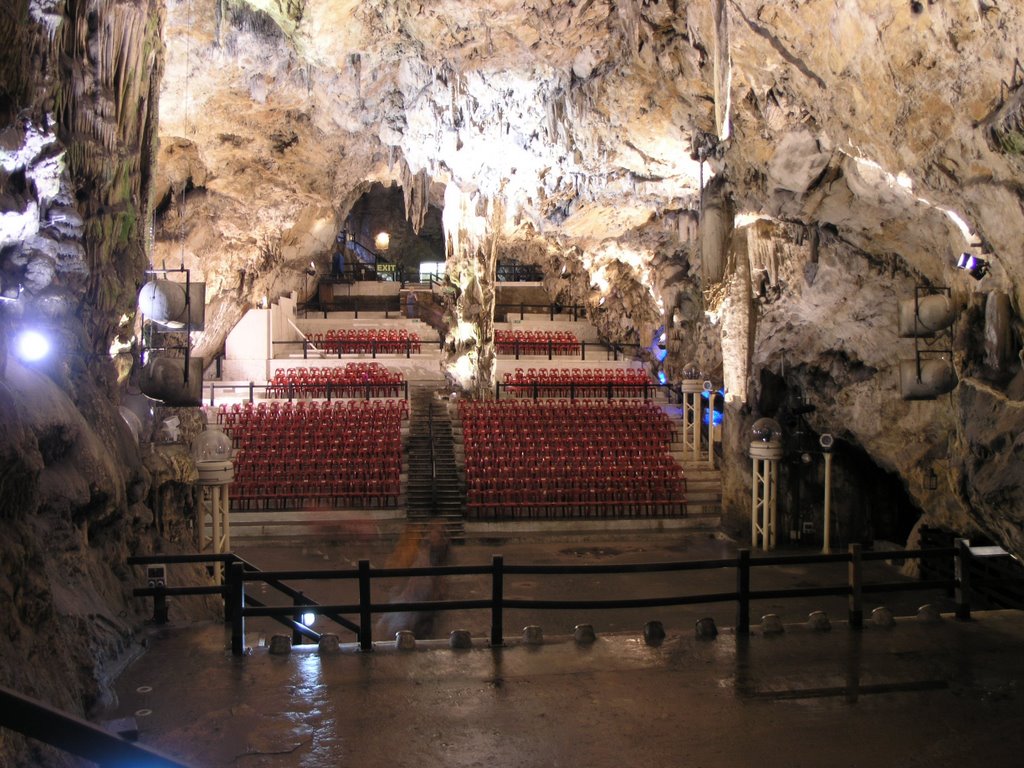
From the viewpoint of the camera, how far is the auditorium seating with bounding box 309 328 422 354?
2631 cm

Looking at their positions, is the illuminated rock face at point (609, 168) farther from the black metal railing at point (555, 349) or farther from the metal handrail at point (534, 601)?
the black metal railing at point (555, 349)

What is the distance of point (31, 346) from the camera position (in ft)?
23.6

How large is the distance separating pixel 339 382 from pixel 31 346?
14.9m

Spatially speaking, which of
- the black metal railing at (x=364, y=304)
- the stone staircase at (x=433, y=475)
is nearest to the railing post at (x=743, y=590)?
the stone staircase at (x=433, y=475)

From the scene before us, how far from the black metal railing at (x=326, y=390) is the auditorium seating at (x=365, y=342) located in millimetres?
3184

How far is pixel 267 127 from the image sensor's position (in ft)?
57.4

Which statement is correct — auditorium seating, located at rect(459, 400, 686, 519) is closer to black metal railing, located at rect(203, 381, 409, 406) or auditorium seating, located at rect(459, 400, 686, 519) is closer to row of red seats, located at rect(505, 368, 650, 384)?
black metal railing, located at rect(203, 381, 409, 406)

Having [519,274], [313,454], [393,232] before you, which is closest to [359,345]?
[313,454]

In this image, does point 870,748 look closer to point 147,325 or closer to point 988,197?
point 988,197

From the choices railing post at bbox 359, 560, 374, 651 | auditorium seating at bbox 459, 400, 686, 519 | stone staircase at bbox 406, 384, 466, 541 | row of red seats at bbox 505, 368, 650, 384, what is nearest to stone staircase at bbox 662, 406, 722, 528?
auditorium seating at bbox 459, 400, 686, 519

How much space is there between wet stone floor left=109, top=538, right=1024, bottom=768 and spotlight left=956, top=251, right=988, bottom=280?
3396mm

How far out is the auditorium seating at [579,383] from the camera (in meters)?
21.9

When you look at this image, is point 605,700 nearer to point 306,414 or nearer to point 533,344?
point 306,414

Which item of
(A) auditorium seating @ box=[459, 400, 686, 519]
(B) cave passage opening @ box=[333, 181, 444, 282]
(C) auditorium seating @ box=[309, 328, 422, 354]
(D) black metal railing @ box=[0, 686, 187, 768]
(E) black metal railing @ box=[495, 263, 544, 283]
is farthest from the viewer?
(B) cave passage opening @ box=[333, 181, 444, 282]
